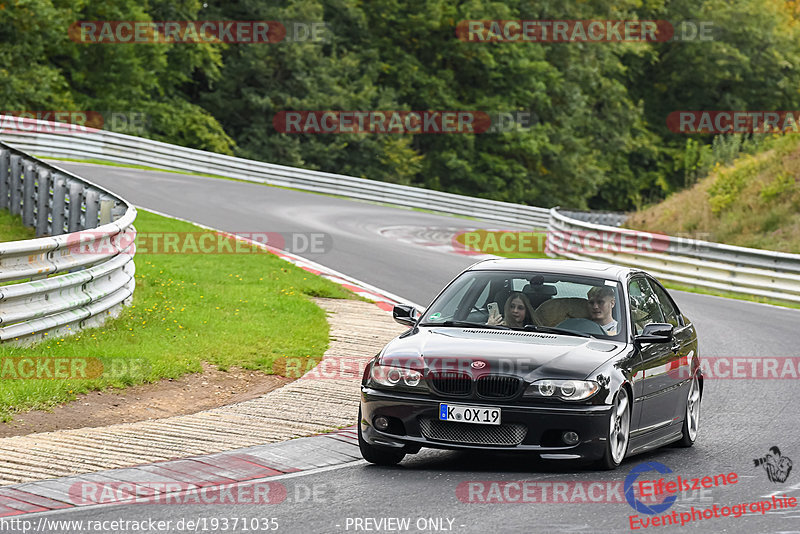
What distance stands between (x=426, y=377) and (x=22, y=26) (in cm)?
3862

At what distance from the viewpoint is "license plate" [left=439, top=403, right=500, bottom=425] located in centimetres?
780

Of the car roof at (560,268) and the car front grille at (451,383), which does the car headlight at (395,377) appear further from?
the car roof at (560,268)

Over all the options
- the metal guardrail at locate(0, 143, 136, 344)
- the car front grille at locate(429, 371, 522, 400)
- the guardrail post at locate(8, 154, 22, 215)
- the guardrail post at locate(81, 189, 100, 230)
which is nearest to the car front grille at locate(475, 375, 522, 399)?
the car front grille at locate(429, 371, 522, 400)

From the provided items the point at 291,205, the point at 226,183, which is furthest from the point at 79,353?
the point at 226,183

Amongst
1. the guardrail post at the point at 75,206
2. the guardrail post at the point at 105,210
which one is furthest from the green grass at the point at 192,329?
the guardrail post at the point at 75,206

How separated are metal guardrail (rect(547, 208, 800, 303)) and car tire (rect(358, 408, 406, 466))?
1614 cm

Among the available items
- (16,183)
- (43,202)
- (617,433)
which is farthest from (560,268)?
(16,183)

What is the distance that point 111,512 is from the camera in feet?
22.0

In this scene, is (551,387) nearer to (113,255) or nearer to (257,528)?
(257,528)

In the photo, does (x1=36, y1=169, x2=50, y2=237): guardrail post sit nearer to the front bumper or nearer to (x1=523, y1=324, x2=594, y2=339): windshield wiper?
(x1=523, y1=324, x2=594, y2=339): windshield wiper

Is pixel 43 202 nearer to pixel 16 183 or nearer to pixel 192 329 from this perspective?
pixel 16 183

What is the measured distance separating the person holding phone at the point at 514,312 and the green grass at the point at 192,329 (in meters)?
3.23

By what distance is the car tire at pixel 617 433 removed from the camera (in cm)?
792

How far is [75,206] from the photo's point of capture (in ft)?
55.2
